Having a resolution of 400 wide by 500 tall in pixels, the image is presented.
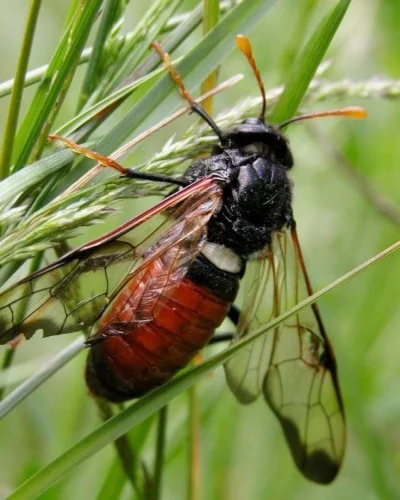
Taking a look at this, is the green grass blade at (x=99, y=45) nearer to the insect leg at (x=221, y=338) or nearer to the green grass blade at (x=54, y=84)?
the green grass blade at (x=54, y=84)

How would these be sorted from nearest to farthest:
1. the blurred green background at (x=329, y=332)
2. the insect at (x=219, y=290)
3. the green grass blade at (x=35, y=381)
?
the green grass blade at (x=35, y=381), the insect at (x=219, y=290), the blurred green background at (x=329, y=332)

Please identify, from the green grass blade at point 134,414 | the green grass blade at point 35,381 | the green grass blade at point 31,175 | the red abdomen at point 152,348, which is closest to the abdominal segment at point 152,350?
the red abdomen at point 152,348

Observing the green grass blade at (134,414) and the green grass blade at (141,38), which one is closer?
the green grass blade at (134,414)

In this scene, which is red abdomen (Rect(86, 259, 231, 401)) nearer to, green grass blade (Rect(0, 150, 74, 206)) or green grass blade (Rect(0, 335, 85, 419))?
green grass blade (Rect(0, 335, 85, 419))

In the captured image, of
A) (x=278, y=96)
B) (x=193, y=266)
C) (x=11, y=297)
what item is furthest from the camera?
(x=193, y=266)

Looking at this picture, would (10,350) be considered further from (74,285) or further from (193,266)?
(193,266)

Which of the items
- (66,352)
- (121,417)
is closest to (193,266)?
(66,352)

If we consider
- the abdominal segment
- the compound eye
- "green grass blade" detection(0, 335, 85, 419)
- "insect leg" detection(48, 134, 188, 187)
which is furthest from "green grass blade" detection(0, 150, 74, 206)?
the compound eye
